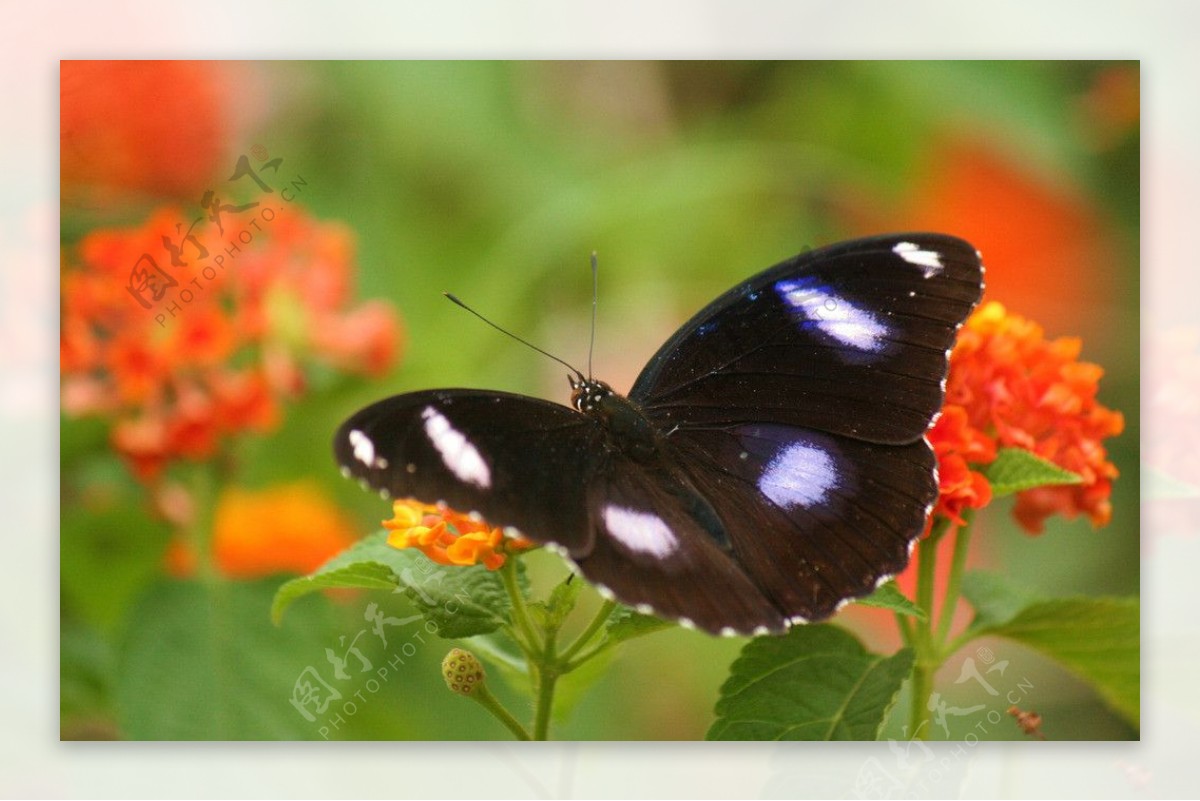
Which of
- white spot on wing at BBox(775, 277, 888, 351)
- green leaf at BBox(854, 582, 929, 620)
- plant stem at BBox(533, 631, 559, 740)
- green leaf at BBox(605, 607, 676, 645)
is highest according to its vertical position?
white spot on wing at BBox(775, 277, 888, 351)

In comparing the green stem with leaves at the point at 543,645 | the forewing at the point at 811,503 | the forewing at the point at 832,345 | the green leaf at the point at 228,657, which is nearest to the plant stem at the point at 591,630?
the green stem with leaves at the point at 543,645

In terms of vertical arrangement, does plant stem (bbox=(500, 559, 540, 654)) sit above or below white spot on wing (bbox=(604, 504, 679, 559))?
below

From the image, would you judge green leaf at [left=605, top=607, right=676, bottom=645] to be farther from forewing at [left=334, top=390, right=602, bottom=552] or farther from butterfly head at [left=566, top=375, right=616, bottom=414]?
butterfly head at [left=566, top=375, right=616, bottom=414]

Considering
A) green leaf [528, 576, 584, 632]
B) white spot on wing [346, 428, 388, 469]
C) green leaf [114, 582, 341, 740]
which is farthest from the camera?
green leaf [114, 582, 341, 740]

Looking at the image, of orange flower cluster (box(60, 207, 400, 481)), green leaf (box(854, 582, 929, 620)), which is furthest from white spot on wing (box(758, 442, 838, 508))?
orange flower cluster (box(60, 207, 400, 481))

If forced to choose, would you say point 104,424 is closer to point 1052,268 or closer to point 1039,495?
point 1039,495

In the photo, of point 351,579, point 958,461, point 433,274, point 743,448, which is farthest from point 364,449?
point 433,274

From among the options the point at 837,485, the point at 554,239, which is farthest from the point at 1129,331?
the point at 554,239

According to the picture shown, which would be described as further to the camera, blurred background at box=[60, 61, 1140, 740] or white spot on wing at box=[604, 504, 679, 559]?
blurred background at box=[60, 61, 1140, 740]
